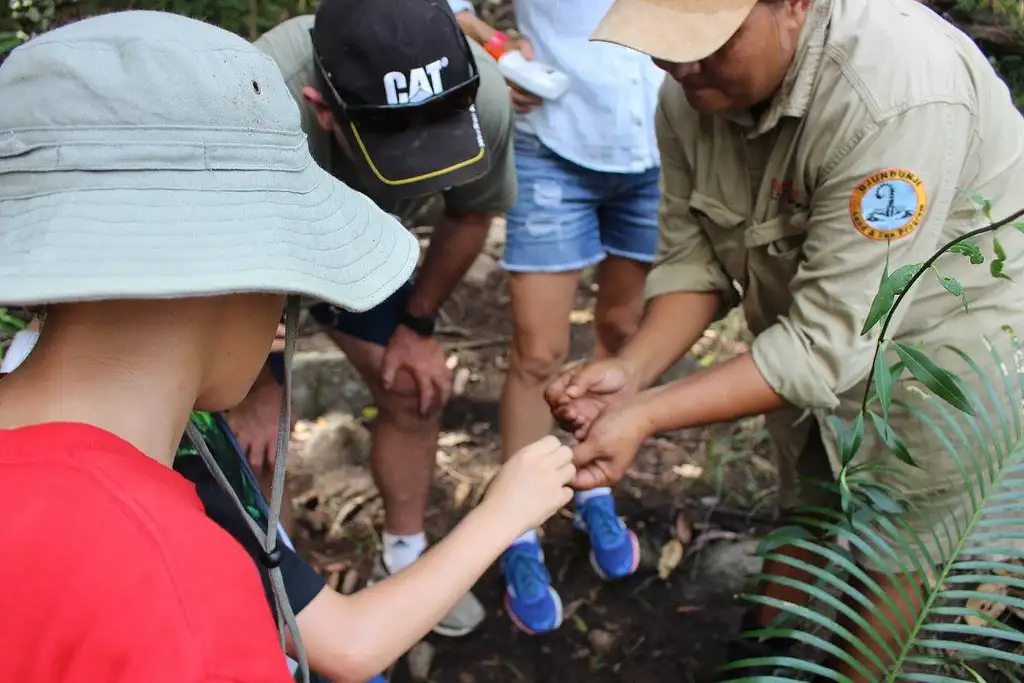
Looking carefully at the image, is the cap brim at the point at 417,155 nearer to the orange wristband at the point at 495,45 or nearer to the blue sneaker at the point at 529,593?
the orange wristband at the point at 495,45

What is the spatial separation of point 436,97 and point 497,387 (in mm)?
2162

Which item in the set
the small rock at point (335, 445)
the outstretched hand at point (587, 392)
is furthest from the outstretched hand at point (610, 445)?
the small rock at point (335, 445)

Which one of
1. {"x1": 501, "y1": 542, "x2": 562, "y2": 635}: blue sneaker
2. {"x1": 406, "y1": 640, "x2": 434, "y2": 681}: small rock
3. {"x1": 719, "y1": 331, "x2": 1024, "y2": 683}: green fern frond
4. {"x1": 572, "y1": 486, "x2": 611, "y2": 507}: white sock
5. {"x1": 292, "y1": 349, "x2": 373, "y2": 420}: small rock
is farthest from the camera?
{"x1": 292, "y1": 349, "x2": 373, "y2": 420}: small rock

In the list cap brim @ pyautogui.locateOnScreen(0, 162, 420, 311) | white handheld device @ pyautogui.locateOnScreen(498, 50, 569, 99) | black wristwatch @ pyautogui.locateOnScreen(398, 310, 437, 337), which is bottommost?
black wristwatch @ pyautogui.locateOnScreen(398, 310, 437, 337)

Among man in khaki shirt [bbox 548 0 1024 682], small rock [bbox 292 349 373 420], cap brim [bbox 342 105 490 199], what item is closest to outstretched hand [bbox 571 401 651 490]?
man in khaki shirt [bbox 548 0 1024 682]

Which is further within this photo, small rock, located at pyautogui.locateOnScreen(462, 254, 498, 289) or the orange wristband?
small rock, located at pyautogui.locateOnScreen(462, 254, 498, 289)

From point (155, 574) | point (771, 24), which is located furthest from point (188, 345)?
point (771, 24)

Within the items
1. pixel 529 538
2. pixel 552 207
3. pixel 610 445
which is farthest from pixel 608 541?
pixel 552 207

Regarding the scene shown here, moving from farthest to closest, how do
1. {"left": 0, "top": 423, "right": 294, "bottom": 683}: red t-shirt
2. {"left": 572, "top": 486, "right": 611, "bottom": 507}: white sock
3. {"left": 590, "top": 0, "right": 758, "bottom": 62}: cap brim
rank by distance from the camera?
{"left": 572, "top": 486, "right": 611, "bottom": 507}: white sock < {"left": 590, "top": 0, "right": 758, "bottom": 62}: cap brim < {"left": 0, "top": 423, "right": 294, "bottom": 683}: red t-shirt

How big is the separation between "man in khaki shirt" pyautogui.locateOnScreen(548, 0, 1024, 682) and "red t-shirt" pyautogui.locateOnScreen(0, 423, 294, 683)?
4.01 ft

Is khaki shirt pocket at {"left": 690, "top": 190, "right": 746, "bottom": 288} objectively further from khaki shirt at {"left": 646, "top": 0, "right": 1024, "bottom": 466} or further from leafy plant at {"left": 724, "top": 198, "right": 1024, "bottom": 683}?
leafy plant at {"left": 724, "top": 198, "right": 1024, "bottom": 683}

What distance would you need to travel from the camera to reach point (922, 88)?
1.71 m

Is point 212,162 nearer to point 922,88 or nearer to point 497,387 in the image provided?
point 922,88

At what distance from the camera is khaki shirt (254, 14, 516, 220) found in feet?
7.57
